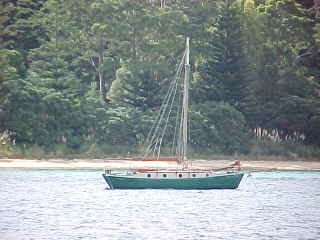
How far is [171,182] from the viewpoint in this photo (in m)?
70.7

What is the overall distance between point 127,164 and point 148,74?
12458 millimetres

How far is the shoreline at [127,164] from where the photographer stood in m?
84.9

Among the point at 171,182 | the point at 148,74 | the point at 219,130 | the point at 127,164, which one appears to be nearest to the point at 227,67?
the point at 219,130

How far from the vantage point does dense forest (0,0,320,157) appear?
306 feet

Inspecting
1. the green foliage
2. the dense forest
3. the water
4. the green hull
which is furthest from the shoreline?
the green hull

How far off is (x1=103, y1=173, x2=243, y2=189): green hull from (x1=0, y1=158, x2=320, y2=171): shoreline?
11.5m

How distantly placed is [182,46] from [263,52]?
30.5 feet

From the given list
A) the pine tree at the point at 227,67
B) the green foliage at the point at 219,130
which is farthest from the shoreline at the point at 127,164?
the pine tree at the point at 227,67

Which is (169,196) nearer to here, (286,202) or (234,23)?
(286,202)

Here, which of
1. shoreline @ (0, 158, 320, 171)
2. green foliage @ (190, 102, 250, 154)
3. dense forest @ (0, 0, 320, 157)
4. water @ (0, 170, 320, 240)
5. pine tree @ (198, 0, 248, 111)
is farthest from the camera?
pine tree @ (198, 0, 248, 111)

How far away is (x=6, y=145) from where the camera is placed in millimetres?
89250

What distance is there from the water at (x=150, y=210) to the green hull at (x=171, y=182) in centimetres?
58

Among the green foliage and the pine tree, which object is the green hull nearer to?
the green foliage

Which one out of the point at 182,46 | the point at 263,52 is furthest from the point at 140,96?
the point at 263,52
